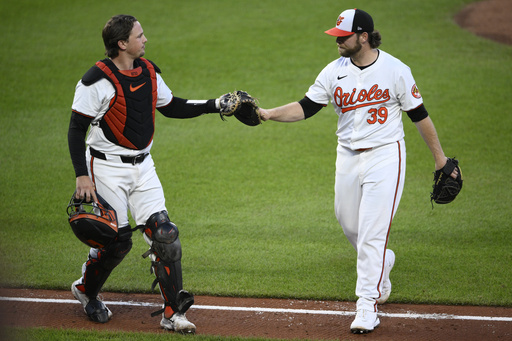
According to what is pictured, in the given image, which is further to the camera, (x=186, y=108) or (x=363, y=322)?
(x=186, y=108)

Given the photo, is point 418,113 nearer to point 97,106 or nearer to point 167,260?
point 167,260

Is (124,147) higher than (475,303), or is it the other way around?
(124,147)

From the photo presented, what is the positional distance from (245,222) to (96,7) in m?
10.2

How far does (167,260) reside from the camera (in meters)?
4.80

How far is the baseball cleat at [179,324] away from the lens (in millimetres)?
4762

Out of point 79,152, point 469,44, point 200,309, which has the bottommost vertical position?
point 200,309

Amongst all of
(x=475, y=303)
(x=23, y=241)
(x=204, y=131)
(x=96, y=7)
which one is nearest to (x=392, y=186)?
(x=475, y=303)

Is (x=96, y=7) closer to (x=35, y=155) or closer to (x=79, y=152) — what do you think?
(x=35, y=155)

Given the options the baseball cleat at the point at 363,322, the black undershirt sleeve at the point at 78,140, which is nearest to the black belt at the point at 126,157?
the black undershirt sleeve at the point at 78,140

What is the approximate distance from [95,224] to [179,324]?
3.16ft

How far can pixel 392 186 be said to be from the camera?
4.89 m

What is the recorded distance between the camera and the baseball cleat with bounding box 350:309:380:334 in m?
4.75

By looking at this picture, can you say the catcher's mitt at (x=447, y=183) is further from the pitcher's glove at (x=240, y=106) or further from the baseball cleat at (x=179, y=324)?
the baseball cleat at (x=179, y=324)

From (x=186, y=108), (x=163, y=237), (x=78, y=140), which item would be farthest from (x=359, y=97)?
(x=78, y=140)
